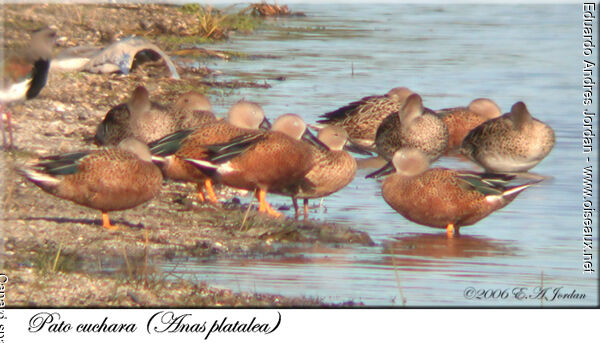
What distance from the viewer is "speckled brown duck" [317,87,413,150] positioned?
11555 millimetres

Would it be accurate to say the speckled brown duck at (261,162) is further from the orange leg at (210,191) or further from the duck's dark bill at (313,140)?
the duck's dark bill at (313,140)

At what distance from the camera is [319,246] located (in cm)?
720

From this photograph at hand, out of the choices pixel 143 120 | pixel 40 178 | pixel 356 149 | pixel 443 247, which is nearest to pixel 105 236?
pixel 40 178

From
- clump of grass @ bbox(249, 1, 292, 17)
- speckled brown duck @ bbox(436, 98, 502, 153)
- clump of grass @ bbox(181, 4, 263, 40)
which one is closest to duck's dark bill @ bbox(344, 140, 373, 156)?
speckled brown duck @ bbox(436, 98, 502, 153)

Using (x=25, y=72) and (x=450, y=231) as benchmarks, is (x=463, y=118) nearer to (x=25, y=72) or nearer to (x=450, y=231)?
(x=450, y=231)

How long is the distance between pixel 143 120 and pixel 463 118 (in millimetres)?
3673

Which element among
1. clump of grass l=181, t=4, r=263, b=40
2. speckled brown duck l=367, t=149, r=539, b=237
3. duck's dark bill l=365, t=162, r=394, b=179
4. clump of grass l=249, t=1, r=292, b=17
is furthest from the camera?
clump of grass l=249, t=1, r=292, b=17

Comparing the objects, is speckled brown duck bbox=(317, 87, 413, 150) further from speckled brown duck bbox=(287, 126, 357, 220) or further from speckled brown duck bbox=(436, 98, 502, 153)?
speckled brown duck bbox=(287, 126, 357, 220)

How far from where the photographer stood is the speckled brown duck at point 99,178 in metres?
6.68

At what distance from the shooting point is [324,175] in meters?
8.33

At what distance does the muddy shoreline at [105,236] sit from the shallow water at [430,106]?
261 millimetres

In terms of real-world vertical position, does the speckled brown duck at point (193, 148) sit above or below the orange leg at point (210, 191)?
above

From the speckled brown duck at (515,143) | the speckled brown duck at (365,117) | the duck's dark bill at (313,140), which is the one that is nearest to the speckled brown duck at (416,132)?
the speckled brown duck at (515,143)

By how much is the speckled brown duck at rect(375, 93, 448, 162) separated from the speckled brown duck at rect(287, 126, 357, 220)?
181 cm
